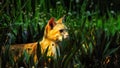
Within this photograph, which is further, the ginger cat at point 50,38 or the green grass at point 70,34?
the ginger cat at point 50,38

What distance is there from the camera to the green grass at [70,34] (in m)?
5.92

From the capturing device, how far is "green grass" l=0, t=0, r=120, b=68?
5918 millimetres

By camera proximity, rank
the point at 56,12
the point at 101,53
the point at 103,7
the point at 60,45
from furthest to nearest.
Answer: the point at 103,7 → the point at 56,12 → the point at 101,53 → the point at 60,45

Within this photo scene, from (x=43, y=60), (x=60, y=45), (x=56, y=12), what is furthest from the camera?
(x=56, y=12)

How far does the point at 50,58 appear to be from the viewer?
6.00m

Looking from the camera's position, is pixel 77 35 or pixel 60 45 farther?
pixel 77 35

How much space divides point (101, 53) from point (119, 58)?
0.92 ft

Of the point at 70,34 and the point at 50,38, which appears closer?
the point at 50,38

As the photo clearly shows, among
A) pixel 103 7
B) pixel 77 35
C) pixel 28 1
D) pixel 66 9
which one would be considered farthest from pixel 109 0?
pixel 77 35

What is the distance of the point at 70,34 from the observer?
23.6ft

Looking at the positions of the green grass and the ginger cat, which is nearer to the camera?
the green grass

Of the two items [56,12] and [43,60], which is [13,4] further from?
[43,60]

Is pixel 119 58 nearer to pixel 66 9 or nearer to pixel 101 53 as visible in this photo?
pixel 101 53

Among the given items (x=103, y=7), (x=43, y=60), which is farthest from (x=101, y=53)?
(x=103, y=7)
